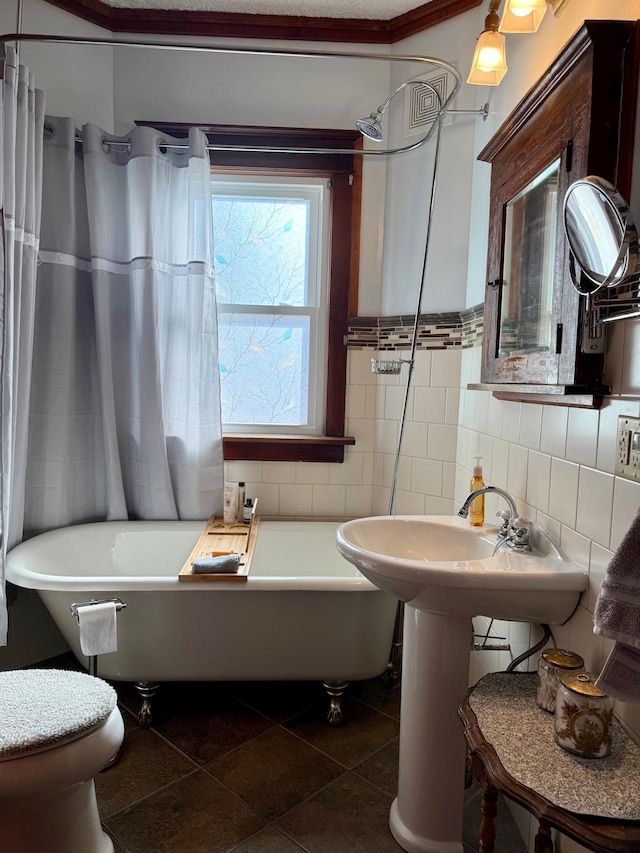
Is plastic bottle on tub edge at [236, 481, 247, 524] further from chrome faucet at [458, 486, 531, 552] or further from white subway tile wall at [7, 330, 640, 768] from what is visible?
chrome faucet at [458, 486, 531, 552]

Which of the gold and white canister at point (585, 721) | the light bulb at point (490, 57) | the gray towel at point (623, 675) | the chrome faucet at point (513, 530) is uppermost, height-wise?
the light bulb at point (490, 57)

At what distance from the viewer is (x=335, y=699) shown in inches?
89.0

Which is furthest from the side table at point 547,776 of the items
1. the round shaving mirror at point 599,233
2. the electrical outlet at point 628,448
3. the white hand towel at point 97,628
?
the white hand towel at point 97,628

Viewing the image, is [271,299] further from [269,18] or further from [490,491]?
[490,491]

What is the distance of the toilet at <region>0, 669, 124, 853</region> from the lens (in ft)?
4.50

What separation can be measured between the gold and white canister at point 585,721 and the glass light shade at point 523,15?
1540 mm

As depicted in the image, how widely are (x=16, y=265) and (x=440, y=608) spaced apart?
1875 mm

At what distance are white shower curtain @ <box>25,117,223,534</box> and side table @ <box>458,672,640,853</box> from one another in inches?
70.2

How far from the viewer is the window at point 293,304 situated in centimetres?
279

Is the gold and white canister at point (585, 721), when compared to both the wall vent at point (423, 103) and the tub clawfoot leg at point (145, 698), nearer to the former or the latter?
the tub clawfoot leg at point (145, 698)

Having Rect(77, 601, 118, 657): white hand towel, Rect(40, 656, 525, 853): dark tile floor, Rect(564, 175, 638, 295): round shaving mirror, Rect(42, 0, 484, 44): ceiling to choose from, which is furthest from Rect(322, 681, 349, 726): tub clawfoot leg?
Rect(42, 0, 484, 44): ceiling

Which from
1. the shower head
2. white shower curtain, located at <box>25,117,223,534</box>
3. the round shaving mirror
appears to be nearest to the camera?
the round shaving mirror

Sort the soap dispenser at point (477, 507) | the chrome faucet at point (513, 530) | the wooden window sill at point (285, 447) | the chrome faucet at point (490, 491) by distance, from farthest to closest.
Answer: the wooden window sill at point (285, 447) → the soap dispenser at point (477, 507) → the chrome faucet at point (490, 491) → the chrome faucet at point (513, 530)

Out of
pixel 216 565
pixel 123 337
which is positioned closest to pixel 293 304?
pixel 123 337
